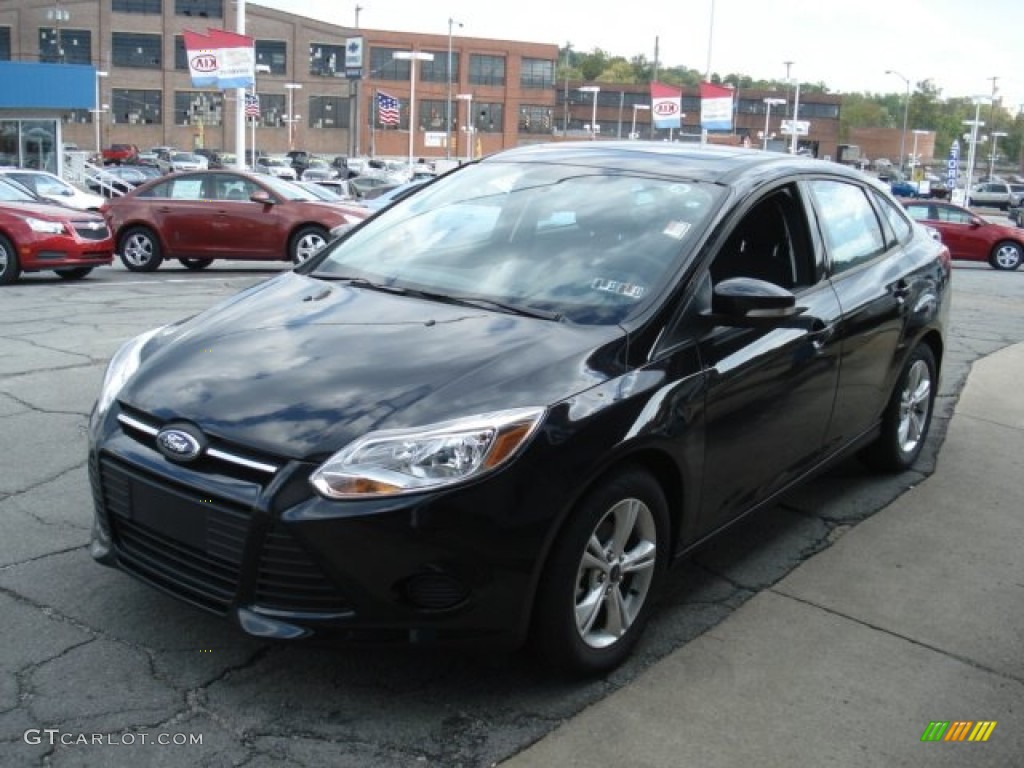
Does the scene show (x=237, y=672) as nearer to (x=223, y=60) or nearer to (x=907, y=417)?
(x=907, y=417)

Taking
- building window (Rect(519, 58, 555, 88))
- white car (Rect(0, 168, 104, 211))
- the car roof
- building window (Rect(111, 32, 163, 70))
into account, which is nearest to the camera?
the car roof

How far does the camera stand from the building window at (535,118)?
102875mm

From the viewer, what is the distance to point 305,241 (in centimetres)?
1525

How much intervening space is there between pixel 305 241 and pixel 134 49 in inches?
3304

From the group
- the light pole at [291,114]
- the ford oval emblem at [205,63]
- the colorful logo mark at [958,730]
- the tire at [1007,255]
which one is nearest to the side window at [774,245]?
the colorful logo mark at [958,730]

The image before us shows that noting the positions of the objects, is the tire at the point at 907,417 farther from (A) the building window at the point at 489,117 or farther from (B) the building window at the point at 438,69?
(A) the building window at the point at 489,117

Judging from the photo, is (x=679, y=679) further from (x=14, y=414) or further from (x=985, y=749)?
(x=14, y=414)

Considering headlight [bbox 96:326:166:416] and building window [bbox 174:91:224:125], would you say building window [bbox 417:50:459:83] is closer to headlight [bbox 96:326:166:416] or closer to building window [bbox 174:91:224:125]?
building window [bbox 174:91:224:125]

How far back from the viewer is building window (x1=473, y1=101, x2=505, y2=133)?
4003 inches

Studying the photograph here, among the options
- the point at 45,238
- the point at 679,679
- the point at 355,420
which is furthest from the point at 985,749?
the point at 45,238

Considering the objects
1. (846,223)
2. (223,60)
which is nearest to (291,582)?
(846,223)

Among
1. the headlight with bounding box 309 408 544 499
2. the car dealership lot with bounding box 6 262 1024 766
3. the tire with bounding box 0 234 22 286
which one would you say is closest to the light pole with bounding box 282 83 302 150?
the tire with bounding box 0 234 22 286

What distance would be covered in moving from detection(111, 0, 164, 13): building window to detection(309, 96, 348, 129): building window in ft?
49.4

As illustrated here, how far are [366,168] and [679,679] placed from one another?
209ft
